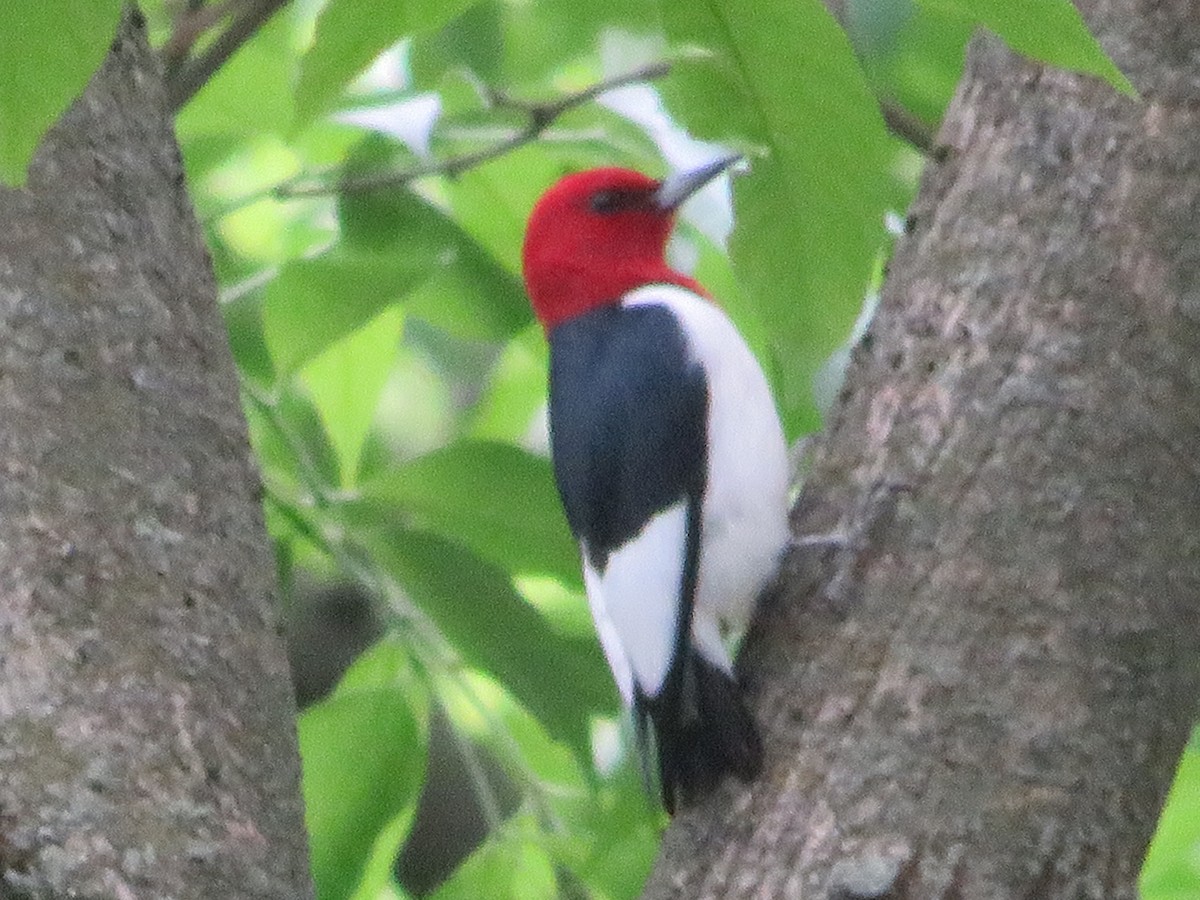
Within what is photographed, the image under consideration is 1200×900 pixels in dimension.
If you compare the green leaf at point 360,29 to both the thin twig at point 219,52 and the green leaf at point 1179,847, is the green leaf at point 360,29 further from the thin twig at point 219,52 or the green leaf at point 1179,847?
the green leaf at point 1179,847

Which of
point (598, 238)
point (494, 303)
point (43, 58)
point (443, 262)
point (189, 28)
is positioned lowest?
point (598, 238)

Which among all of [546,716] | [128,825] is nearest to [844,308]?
[546,716]

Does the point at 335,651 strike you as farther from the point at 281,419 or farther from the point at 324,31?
the point at 324,31

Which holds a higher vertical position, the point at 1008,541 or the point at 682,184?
the point at 682,184

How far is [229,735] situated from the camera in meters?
1.36

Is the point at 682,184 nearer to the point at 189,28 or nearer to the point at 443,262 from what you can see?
the point at 443,262

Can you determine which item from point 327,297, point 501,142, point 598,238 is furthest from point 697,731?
point 598,238

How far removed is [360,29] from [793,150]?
525 millimetres

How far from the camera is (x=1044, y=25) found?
2.81 feet

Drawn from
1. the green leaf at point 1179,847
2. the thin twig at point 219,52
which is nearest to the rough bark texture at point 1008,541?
the green leaf at point 1179,847

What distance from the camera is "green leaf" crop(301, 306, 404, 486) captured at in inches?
75.9

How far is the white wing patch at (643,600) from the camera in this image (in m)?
1.78

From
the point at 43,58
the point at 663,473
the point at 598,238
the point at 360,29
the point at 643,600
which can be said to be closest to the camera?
the point at 43,58

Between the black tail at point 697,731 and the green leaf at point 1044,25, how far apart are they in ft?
2.64
